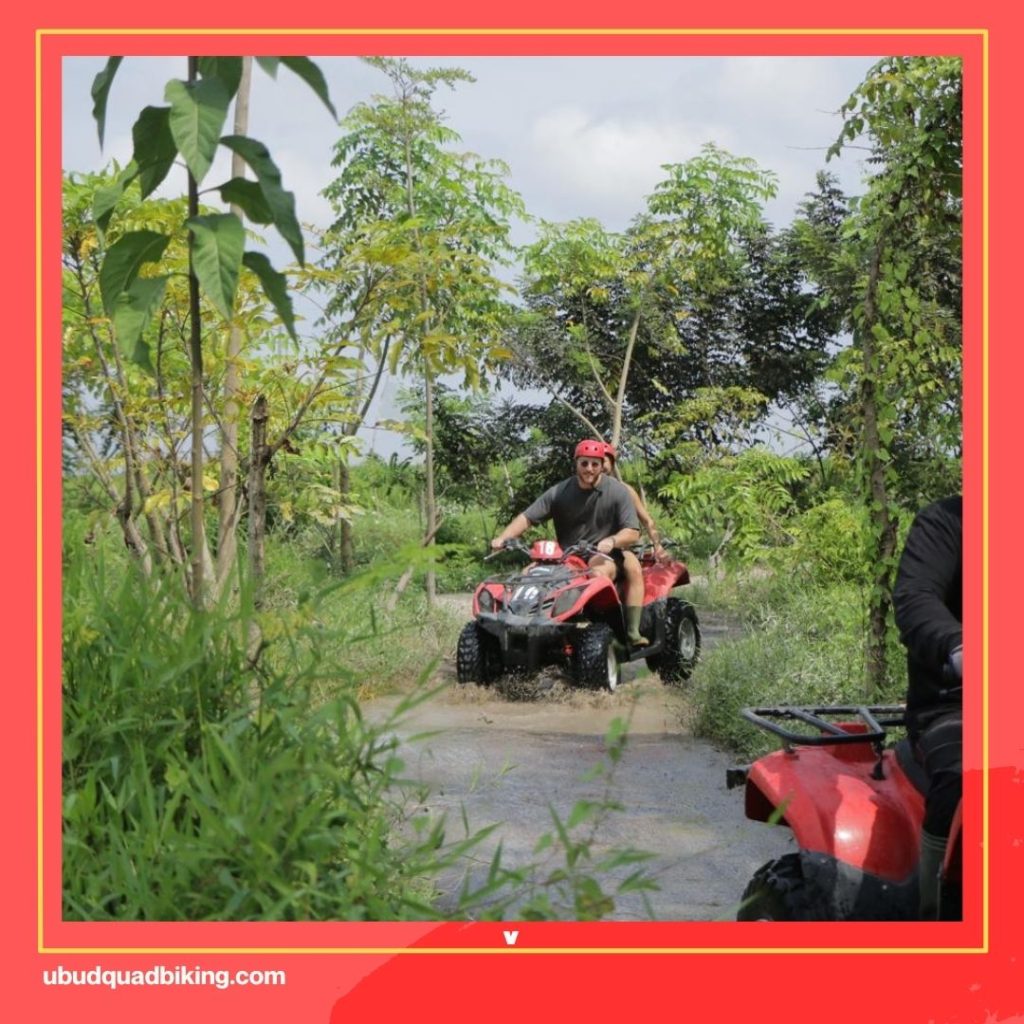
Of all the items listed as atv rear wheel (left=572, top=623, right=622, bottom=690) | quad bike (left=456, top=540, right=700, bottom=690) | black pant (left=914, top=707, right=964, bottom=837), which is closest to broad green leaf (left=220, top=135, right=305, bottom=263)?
black pant (left=914, top=707, right=964, bottom=837)

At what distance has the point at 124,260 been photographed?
3.03m

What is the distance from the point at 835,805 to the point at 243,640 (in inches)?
51.4

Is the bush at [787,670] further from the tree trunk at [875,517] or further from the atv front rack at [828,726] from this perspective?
the atv front rack at [828,726]

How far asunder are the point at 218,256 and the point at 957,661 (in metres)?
1.61

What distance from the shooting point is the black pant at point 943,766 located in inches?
110

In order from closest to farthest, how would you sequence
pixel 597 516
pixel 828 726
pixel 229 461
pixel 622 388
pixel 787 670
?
1. pixel 828 726
2. pixel 229 461
3. pixel 787 670
4. pixel 597 516
5. pixel 622 388

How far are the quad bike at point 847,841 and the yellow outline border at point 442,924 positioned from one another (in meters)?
0.25

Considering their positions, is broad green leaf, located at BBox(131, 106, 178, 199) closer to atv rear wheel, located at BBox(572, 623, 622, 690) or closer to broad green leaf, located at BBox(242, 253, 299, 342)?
broad green leaf, located at BBox(242, 253, 299, 342)

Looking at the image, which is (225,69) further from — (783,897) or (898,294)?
(898,294)

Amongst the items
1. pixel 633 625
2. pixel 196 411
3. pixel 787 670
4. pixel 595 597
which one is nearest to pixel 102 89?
pixel 196 411
